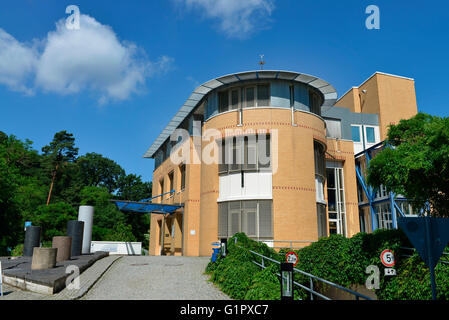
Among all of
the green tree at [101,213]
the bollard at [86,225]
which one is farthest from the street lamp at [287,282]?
the green tree at [101,213]

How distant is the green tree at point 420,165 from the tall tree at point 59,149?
5951cm

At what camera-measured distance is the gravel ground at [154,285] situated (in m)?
10.0

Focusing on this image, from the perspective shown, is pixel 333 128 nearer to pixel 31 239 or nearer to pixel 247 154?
pixel 247 154

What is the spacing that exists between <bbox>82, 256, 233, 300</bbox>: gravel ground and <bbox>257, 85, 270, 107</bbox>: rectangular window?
12.6 m

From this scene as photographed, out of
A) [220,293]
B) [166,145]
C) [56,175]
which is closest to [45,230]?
[56,175]

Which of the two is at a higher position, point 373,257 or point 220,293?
point 373,257

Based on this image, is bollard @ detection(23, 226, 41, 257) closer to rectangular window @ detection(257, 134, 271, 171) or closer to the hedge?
the hedge

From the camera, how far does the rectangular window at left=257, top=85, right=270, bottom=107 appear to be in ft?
79.8

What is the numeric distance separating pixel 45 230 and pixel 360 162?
40.4m

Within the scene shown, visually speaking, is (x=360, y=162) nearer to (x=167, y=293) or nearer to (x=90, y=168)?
(x=167, y=293)

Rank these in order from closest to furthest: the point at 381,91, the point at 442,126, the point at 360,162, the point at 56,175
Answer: the point at 442,126
the point at 360,162
the point at 381,91
the point at 56,175

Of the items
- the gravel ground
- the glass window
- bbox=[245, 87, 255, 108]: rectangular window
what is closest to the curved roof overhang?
bbox=[245, 87, 255, 108]: rectangular window

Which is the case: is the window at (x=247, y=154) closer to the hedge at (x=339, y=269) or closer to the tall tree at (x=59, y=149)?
the hedge at (x=339, y=269)

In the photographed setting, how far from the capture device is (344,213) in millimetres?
29312
